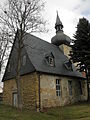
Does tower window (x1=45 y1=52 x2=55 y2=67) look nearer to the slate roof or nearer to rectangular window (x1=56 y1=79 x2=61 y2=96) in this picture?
the slate roof

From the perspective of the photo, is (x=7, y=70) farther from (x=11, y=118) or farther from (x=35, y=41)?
(x=11, y=118)

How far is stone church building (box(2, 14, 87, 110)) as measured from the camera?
18.9 m

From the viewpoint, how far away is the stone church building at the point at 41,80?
18922 mm

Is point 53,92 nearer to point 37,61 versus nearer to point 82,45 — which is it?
point 37,61

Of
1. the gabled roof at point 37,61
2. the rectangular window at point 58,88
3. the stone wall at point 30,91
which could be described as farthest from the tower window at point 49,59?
the stone wall at point 30,91

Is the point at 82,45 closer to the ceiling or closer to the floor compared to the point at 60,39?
closer to the floor

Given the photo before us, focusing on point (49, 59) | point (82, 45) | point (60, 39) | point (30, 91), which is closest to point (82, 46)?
point (82, 45)

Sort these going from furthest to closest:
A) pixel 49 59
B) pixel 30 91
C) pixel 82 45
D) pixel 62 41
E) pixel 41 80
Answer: pixel 62 41
pixel 82 45
pixel 49 59
pixel 41 80
pixel 30 91

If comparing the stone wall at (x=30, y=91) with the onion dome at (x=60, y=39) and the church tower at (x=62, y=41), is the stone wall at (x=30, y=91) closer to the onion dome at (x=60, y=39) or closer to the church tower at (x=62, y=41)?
the church tower at (x=62, y=41)

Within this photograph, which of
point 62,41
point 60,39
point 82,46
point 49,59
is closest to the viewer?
point 49,59

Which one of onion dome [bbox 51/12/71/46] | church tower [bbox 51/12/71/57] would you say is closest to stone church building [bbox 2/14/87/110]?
church tower [bbox 51/12/71/57]

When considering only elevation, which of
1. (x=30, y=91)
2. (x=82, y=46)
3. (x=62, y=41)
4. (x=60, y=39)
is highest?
(x=60, y=39)

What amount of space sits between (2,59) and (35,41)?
217 inches

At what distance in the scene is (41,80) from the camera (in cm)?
1923
